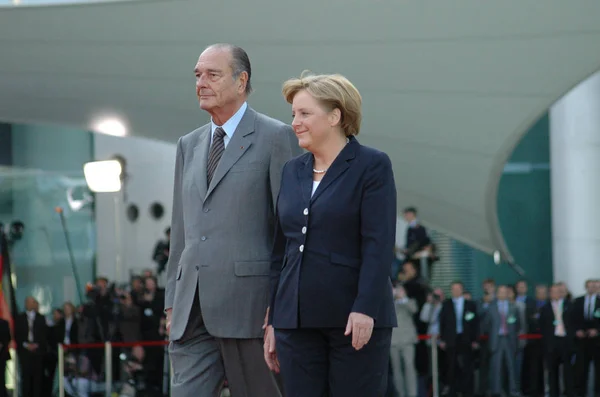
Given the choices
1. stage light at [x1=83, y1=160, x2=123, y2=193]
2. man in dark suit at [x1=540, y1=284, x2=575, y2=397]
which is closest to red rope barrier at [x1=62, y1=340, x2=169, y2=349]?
stage light at [x1=83, y1=160, x2=123, y2=193]

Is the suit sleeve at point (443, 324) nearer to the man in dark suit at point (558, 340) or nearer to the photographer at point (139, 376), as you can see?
the man in dark suit at point (558, 340)

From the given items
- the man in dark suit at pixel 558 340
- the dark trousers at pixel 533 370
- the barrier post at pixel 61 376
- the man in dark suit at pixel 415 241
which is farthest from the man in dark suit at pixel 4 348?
the man in dark suit at pixel 558 340

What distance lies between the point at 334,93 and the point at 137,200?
22.3 m

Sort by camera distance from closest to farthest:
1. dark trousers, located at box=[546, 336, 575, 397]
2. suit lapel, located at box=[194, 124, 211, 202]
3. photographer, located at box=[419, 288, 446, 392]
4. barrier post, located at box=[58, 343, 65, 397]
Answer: suit lapel, located at box=[194, 124, 211, 202] < barrier post, located at box=[58, 343, 65, 397] < dark trousers, located at box=[546, 336, 575, 397] < photographer, located at box=[419, 288, 446, 392]

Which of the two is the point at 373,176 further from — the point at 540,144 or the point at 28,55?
the point at 540,144

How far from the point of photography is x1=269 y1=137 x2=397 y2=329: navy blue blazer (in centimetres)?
313

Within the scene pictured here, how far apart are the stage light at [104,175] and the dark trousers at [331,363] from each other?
35.7 ft

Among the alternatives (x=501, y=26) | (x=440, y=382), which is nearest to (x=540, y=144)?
(x=440, y=382)

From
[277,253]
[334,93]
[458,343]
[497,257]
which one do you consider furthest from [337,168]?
[497,257]

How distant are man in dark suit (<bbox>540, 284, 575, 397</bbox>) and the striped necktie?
31.5 feet

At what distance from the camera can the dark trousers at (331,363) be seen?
10.2 feet

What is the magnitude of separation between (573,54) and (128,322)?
5.86 m

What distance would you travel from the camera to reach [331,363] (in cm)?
314

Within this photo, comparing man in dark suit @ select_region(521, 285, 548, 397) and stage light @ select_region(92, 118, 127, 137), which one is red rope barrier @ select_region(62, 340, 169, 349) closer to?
stage light @ select_region(92, 118, 127, 137)
